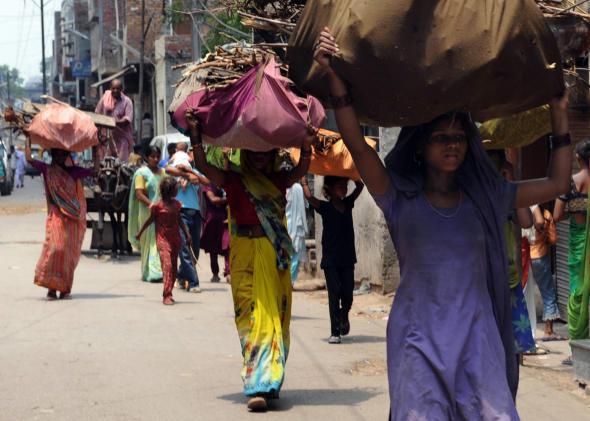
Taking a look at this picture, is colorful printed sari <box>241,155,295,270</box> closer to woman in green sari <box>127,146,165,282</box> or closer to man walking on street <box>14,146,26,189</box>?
woman in green sari <box>127,146,165,282</box>

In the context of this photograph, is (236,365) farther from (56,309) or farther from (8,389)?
(56,309)

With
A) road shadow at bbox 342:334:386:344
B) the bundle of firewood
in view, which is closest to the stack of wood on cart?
road shadow at bbox 342:334:386:344

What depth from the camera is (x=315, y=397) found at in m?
8.63

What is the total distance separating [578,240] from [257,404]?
3316mm

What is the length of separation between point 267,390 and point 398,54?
3.69 metres

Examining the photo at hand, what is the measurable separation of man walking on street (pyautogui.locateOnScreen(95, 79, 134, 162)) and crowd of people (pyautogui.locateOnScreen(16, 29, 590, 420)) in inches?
233

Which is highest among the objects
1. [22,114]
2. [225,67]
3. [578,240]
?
[225,67]

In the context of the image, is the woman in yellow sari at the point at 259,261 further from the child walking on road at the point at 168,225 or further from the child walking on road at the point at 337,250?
the child walking on road at the point at 168,225

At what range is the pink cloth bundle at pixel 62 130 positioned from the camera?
14008 millimetres

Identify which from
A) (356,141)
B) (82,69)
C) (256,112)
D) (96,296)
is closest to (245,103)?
(256,112)

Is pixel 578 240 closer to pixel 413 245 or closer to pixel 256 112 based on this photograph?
pixel 256 112

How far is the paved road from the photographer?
8172mm

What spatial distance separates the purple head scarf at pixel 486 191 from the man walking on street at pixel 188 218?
31.3ft

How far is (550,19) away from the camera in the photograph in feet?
18.4
